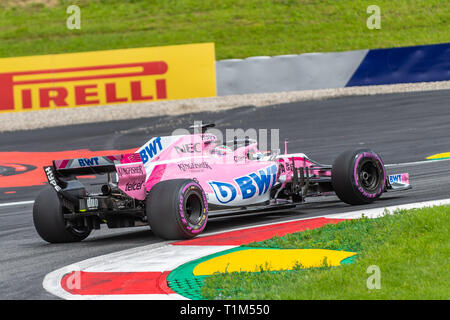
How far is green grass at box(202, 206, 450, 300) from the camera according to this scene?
18.8 ft

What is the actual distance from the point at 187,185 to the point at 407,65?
17172 millimetres

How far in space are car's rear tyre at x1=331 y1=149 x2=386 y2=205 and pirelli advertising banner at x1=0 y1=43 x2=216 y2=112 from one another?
15234mm

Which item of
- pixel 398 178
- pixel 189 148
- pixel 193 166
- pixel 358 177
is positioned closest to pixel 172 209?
pixel 193 166

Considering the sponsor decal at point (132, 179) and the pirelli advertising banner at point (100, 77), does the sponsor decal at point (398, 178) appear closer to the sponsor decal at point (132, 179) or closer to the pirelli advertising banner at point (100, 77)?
the sponsor decal at point (132, 179)

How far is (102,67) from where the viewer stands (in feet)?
83.8

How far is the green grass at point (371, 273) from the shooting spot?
572 centimetres

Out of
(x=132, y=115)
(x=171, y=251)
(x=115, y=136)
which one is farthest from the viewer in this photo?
(x=132, y=115)

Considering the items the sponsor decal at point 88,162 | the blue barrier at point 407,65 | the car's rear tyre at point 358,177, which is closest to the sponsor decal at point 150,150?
the sponsor decal at point 88,162

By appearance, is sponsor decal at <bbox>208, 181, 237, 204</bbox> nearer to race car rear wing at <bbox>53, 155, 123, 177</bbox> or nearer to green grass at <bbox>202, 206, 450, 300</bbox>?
race car rear wing at <bbox>53, 155, 123, 177</bbox>

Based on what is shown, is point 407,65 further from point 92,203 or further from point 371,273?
point 371,273

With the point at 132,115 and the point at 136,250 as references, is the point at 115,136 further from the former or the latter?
the point at 136,250

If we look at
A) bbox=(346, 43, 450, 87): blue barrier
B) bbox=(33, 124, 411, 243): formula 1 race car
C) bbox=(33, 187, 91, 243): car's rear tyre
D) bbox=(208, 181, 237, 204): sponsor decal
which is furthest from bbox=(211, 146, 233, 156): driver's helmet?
bbox=(346, 43, 450, 87): blue barrier

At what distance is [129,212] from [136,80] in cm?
1676
